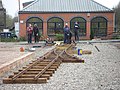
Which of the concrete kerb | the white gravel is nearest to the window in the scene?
the concrete kerb

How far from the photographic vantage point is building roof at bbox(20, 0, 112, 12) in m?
47.6

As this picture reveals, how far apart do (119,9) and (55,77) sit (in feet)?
200

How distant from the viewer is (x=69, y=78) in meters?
11.3

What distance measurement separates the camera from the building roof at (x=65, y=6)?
156ft

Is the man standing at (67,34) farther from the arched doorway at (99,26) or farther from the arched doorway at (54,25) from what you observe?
the arched doorway at (99,26)

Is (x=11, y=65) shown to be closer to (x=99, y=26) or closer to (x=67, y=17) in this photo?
(x=67, y=17)

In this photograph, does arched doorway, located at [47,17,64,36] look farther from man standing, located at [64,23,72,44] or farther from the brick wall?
man standing, located at [64,23,72,44]

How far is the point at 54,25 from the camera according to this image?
46.9 m

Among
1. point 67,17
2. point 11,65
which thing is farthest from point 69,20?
point 11,65

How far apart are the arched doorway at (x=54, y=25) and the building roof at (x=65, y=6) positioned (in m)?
1.51

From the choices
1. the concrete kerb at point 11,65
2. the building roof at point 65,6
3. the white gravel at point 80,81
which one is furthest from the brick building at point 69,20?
the white gravel at point 80,81

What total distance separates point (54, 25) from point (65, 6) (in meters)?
3.80

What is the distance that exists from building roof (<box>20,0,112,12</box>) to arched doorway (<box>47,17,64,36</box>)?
4.95 feet

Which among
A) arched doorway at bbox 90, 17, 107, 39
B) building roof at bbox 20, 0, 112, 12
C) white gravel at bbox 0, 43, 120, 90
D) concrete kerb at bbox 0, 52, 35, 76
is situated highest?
building roof at bbox 20, 0, 112, 12
